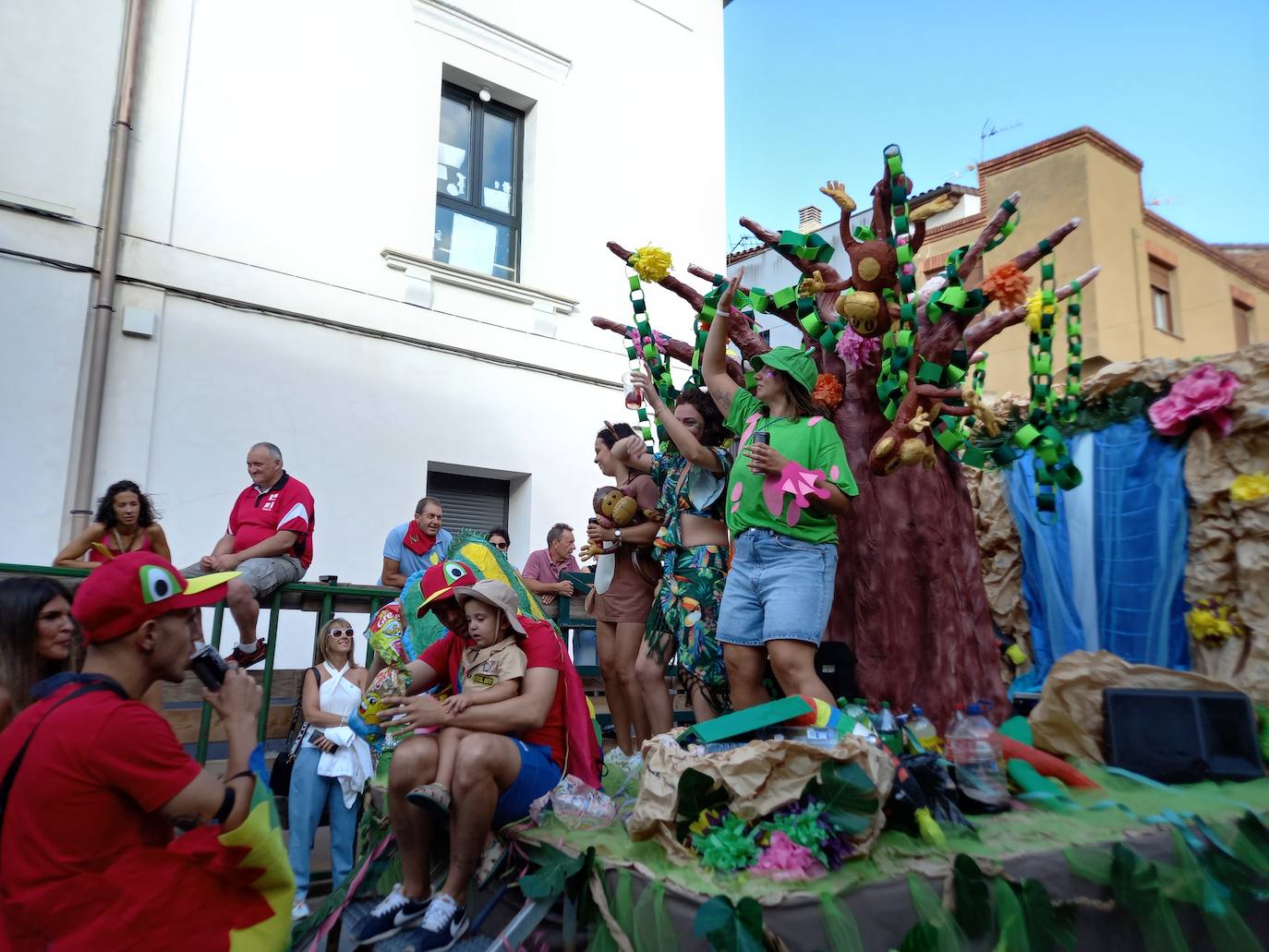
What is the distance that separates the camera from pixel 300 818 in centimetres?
432

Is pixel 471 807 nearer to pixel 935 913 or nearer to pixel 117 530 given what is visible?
pixel 935 913

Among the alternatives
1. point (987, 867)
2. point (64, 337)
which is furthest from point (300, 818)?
point (64, 337)

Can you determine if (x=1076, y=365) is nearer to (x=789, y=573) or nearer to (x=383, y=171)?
(x=789, y=573)

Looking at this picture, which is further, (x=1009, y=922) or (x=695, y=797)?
(x=695, y=797)

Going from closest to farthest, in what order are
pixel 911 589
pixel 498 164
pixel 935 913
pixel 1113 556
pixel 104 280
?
pixel 935 913 → pixel 911 589 → pixel 1113 556 → pixel 104 280 → pixel 498 164

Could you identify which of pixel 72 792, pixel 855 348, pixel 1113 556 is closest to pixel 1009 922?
pixel 72 792

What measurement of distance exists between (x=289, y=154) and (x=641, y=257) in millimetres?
4962

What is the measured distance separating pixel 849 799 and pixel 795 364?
5.94 feet

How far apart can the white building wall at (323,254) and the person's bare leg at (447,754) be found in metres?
4.92

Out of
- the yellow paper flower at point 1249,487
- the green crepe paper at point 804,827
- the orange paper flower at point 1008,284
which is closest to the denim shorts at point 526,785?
the green crepe paper at point 804,827

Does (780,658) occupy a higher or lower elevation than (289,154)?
lower

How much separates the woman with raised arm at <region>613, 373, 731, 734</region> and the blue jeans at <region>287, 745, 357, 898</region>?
1.58m

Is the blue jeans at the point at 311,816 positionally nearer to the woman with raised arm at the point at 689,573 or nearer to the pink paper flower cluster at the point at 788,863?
the woman with raised arm at the point at 689,573

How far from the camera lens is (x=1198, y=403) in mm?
5320
